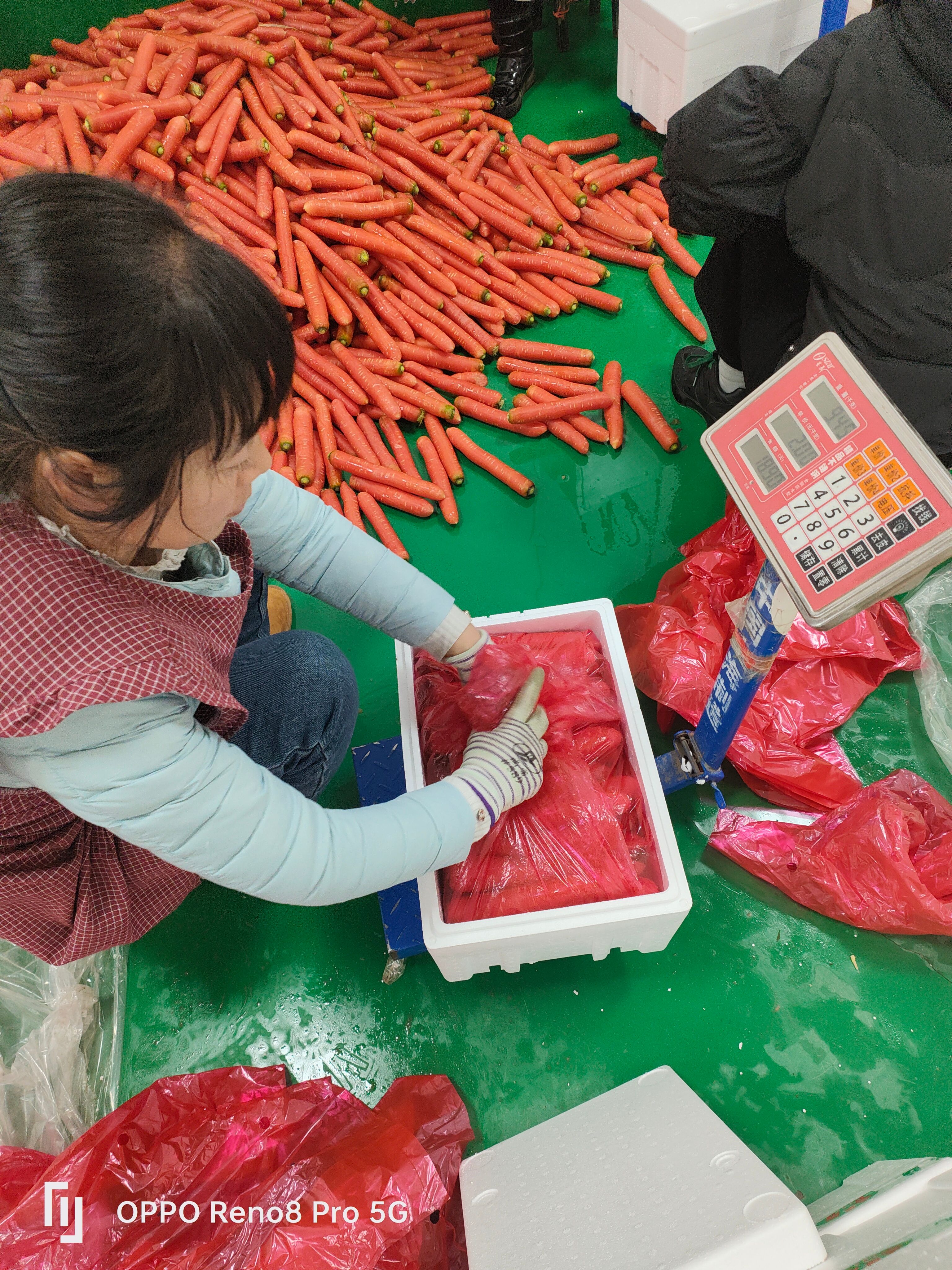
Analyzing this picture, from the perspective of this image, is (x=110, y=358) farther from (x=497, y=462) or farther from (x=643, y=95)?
(x=643, y=95)

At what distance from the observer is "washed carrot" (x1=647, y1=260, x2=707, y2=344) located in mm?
2111

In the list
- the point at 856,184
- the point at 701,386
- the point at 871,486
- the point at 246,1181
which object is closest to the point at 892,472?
the point at 871,486

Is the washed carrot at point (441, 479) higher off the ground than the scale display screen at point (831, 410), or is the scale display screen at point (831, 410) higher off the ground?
the scale display screen at point (831, 410)

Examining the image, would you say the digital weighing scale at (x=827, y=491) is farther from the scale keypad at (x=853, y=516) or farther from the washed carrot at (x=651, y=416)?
the washed carrot at (x=651, y=416)

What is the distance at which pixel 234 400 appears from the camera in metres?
0.64

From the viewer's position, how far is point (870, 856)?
1.23 meters

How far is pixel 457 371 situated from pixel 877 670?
1.29m

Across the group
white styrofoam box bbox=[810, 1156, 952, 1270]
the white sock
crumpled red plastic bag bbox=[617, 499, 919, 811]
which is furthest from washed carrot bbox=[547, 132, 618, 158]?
white styrofoam box bbox=[810, 1156, 952, 1270]

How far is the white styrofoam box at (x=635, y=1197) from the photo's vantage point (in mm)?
697

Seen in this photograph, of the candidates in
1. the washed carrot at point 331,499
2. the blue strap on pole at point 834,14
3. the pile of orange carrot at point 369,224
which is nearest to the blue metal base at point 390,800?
the pile of orange carrot at point 369,224

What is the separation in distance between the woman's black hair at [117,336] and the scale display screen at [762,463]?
20.5 inches

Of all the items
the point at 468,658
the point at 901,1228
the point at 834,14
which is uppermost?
the point at 834,14

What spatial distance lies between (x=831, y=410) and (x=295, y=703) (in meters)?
0.81

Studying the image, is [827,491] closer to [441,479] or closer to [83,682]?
[83,682]
